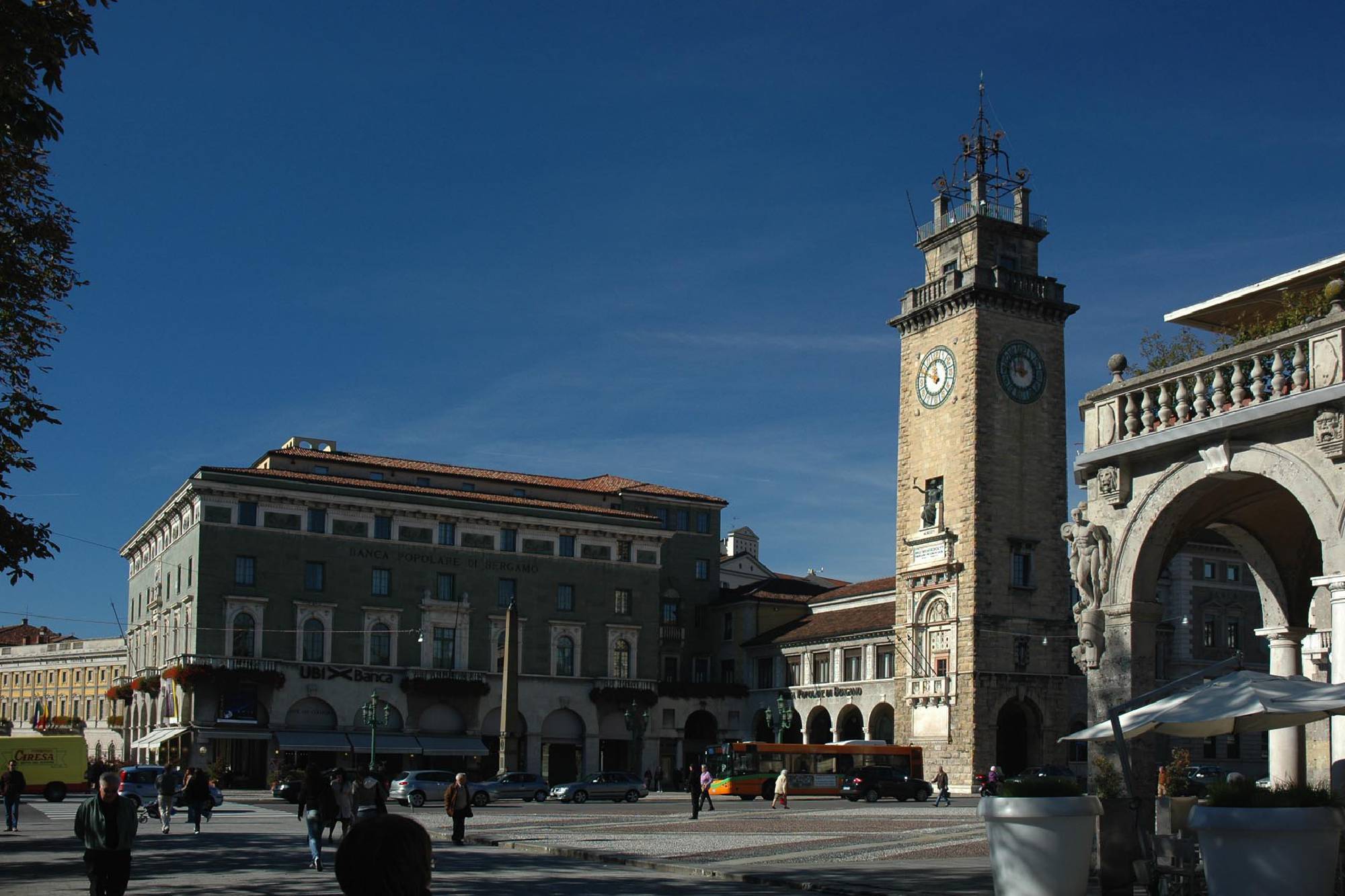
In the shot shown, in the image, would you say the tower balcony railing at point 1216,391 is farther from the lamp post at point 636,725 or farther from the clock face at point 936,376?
the lamp post at point 636,725

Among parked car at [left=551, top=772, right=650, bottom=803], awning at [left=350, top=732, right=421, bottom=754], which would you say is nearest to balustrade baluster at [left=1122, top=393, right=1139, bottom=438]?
parked car at [left=551, top=772, right=650, bottom=803]

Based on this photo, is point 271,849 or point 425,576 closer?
point 271,849

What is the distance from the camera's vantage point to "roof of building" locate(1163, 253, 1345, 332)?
16125 mm

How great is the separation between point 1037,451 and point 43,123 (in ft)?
183

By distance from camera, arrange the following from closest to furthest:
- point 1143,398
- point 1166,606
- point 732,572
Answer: point 1143,398
point 1166,606
point 732,572

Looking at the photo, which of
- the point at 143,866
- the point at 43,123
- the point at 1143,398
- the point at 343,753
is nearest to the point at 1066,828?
the point at 1143,398

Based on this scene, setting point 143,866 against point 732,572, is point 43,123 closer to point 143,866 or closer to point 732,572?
point 143,866

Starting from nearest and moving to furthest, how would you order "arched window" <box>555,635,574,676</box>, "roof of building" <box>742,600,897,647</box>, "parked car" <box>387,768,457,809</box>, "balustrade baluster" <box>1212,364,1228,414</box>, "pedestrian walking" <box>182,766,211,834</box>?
"balustrade baluster" <box>1212,364,1228,414</box>
"pedestrian walking" <box>182,766,211,834</box>
"parked car" <box>387,768,457,809</box>
"roof of building" <box>742,600,897,647</box>
"arched window" <box>555,635,574,676</box>

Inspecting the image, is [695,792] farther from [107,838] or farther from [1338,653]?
[107,838]

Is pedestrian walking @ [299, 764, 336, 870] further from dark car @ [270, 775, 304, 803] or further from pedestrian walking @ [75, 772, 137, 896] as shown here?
dark car @ [270, 775, 304, 803]

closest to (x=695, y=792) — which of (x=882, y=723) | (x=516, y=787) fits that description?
(x=516, y=787)

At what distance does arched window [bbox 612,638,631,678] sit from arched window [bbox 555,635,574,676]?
2.41 m

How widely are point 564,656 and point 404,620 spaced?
851cm

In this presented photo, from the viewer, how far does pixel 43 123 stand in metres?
12.4
